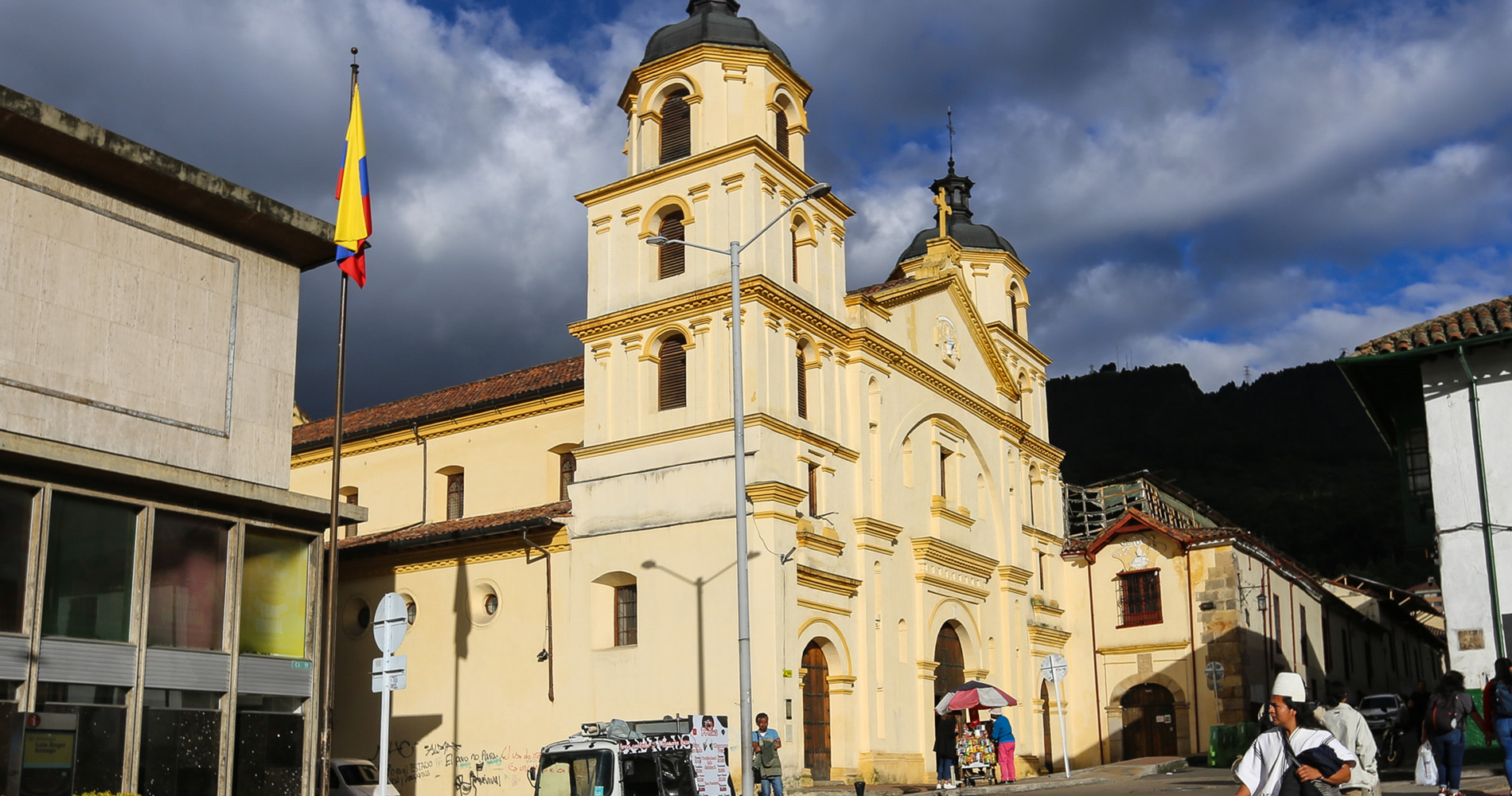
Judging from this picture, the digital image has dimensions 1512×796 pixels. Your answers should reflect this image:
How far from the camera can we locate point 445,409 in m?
37.4

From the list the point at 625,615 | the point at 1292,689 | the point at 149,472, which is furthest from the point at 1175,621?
the point at 1292,689

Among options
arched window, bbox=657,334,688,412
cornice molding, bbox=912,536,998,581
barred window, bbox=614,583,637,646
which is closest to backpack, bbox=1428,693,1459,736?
barred window, bbox=614,583,637,646

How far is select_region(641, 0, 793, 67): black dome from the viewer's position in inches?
1268

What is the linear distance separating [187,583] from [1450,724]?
1517 centimetres

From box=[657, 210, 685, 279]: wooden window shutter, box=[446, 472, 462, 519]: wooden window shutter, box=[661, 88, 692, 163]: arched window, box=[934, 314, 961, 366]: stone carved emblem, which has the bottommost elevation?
box=[446, 472, 462, 519]: wooden window shutter

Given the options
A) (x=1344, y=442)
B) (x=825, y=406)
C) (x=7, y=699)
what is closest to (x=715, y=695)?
(x=825, y=406)

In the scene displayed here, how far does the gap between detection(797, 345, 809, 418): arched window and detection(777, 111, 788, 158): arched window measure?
514 centimetres

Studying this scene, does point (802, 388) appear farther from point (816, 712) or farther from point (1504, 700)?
point (1504, 700)

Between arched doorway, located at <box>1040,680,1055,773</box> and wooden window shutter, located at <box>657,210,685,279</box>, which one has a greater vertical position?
wooden window shutter, located at <box>657,210,685,279</box>

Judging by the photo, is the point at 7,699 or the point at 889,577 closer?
the point at 7,699

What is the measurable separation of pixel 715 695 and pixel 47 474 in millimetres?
14482

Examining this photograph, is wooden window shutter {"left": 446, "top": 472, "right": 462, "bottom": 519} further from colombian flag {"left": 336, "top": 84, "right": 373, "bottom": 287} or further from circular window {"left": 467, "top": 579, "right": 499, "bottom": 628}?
colombian flag {"left": 336, "top": 84, "right": 373, "bottom": 287}

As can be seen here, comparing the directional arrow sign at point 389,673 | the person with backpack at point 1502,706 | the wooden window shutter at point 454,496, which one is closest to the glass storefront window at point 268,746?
the directional arrow sign at point 389,673

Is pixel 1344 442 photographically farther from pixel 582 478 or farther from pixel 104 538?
pixel 104 538
